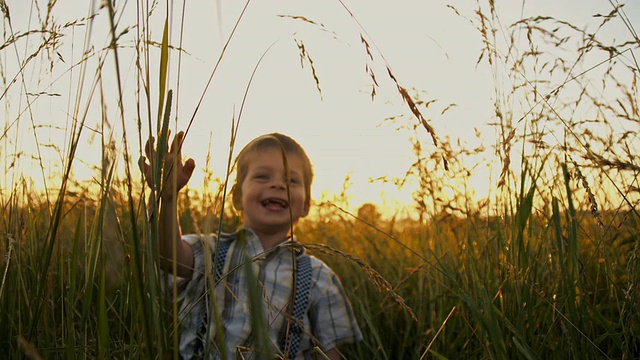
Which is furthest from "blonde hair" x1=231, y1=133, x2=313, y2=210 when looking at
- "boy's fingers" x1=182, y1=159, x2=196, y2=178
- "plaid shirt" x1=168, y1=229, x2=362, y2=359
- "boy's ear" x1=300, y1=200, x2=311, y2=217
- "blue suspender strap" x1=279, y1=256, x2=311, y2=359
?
"boy's fingers" x1=182, y1=159, x2=196, y2=178

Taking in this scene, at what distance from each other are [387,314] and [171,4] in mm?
1740

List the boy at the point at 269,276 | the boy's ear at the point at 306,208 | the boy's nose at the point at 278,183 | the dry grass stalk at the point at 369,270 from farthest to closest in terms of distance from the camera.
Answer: the boy's ear at the point at 306,208, the boy's nose at the point at 278,183, the boy at the point at 269,276, the dry grass stalk at the point at 369,270

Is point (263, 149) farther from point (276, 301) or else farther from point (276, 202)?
point (276, 301)

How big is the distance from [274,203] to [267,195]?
6 cm

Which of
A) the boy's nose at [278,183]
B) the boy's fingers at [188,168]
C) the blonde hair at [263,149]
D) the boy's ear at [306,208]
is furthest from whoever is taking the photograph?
the boy's ear at [306,208]

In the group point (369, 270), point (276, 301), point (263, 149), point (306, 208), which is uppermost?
point (263, 149)

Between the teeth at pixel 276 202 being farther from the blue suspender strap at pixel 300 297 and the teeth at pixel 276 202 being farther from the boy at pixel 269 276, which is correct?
the blue suspender strap at pixel 300 297

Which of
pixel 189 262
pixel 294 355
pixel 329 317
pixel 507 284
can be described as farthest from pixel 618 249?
pixel 189 262

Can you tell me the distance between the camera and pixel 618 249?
2.00m

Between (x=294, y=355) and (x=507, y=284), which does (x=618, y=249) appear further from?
(x=294, y=355)

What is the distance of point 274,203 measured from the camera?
8.02ft

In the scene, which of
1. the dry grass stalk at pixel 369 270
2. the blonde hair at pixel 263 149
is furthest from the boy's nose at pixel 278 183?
the dry grass stalk at pixel 369 270

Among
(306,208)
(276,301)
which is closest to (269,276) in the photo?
(276,301)

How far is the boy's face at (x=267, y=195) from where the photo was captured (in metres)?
2.42
